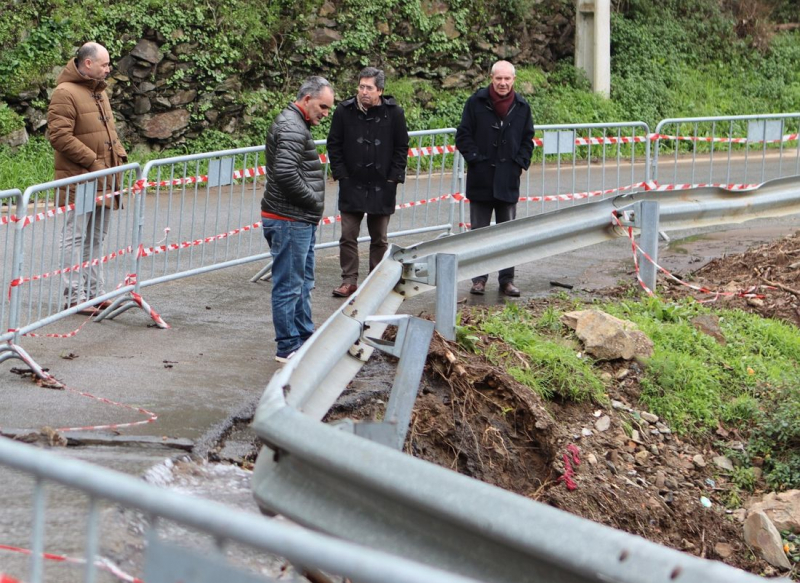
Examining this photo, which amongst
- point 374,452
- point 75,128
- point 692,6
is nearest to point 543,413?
point 374,452

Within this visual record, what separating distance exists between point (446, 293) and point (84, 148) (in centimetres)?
316

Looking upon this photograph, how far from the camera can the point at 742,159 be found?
683 inches

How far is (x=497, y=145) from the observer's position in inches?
385

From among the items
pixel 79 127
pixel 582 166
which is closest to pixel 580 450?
pixel 79 127

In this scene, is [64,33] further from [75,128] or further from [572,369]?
[572,369]

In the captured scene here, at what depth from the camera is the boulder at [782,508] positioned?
6.23 metres

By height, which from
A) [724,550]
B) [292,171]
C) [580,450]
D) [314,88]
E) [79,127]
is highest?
[314,88]

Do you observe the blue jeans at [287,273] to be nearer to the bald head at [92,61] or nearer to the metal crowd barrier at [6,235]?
the metal crowd barrier at [6,235]

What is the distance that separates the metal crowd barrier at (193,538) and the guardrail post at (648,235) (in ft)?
22.6

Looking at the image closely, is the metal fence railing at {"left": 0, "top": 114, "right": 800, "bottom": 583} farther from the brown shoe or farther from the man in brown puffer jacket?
the brown shoe

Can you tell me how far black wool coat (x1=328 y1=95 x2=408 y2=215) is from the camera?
9555mm

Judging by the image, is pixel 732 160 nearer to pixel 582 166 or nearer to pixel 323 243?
pixel 582 166

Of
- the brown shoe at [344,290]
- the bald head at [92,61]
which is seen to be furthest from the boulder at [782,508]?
the bald head at [92,61]

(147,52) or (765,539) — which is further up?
(147,52)
